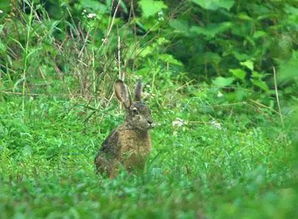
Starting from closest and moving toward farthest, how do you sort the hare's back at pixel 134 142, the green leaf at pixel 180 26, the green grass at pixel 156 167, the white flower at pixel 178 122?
the green grass at pixel 156 167
the hare's back at pixel 134 142
the white flower at pixel 178 122
the green leaf at pixel 180 26

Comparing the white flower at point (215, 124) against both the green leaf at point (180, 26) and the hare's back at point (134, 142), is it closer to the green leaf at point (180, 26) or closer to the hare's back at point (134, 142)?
the green leaf at point (180, 26)

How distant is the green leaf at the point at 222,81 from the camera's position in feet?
41.6

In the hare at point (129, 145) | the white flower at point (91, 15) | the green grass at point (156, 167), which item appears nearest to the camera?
the green grass at point (156, 167)

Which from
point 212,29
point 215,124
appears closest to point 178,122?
point 215,124

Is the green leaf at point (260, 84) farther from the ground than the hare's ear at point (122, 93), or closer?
closer

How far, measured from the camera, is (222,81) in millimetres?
12789

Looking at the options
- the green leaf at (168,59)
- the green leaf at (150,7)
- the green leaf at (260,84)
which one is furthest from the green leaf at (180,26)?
the green leaf at (260,84)

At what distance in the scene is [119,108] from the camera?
36.4 feet

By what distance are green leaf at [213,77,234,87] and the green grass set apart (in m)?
0.67

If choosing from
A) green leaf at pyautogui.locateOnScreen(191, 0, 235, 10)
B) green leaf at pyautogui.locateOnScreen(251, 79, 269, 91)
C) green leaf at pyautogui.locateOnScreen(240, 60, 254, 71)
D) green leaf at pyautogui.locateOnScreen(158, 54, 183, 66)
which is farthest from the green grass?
green leaf at pyautogui.locateOnScreen(191, 0, 235, 10)

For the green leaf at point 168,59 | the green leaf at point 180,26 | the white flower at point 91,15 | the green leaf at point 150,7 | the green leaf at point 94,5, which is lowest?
the green leaf at point 168,59

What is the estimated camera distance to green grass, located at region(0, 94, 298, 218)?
5.28 meters

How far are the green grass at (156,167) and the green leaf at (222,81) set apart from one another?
67cm

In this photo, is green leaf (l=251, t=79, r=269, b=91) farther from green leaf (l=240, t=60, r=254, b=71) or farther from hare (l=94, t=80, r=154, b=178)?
hare (l=94, t=80, r=154, b=178)
